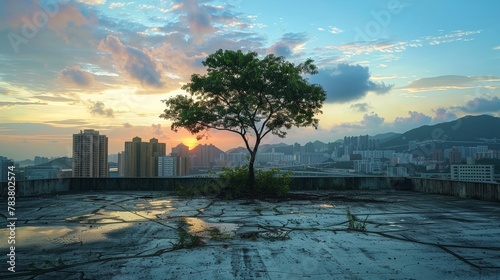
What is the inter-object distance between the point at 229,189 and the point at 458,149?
27.2m

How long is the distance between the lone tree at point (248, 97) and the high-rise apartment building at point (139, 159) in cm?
1250

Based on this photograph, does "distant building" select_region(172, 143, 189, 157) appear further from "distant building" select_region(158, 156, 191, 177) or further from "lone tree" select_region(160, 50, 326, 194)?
"lone tree" select_region(160, 50, 326, 194)

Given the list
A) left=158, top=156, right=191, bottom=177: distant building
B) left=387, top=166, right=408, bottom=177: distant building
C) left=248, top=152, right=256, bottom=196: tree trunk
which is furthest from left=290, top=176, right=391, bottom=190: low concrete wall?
left=158, top=156, right=191, bottom=177: distant building

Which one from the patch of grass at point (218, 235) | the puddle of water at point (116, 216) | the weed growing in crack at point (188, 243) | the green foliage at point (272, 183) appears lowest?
the puddle of water at point (116, 216)

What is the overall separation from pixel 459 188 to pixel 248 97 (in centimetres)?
1092

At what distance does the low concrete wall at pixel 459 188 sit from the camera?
15.4 meters

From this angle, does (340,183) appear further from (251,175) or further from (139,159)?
(139,159)

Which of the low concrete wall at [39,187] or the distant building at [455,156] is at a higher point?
the distant building at [455,156]

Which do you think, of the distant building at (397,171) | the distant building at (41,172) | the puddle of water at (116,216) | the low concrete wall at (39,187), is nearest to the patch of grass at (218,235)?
the puddle of water at (116,216)

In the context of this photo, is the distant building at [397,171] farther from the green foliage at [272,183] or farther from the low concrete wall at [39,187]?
the low concrete wall at [39,187]

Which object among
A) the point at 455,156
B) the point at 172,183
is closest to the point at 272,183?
the point at 172,183

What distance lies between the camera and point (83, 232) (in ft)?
28.0

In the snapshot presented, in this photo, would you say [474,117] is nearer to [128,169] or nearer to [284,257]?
[128,169]

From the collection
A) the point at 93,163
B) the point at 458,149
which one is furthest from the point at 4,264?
the point at 458,149
